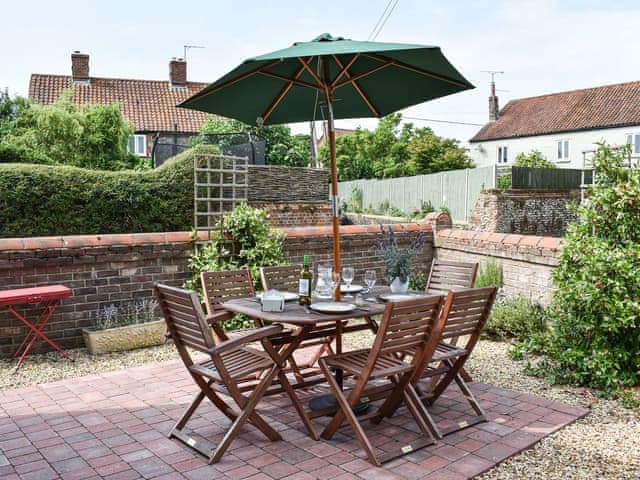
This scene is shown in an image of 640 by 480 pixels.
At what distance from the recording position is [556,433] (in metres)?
3.71

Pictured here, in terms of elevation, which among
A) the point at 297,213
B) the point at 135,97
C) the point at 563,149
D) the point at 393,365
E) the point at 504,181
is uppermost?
the point at 135,97

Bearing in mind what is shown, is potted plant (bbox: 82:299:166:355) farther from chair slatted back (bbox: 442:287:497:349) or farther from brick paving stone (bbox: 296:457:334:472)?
chair slatted back (bbox: 442:287:497:349)

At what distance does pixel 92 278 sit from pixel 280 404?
109 inches

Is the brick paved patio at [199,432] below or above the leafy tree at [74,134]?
below

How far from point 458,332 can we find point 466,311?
151 millimetres

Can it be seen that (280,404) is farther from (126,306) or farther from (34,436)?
(126,306)

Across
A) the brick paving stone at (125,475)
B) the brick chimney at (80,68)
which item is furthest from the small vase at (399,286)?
the brick chimney at (80,68)

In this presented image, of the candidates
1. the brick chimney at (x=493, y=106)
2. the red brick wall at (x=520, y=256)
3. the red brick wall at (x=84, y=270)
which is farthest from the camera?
the brick chimney at (x=493, y=106)

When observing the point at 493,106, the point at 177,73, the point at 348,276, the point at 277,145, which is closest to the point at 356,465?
the point at 348,276

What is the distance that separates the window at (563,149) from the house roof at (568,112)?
2.05 ft

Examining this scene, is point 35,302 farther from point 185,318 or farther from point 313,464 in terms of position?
point 313,464

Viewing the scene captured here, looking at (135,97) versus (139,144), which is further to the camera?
(135,97)

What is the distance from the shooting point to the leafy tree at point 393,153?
89.2ft

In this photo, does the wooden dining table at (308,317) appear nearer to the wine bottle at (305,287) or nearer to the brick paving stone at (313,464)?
the wine bottle at (305,287)
